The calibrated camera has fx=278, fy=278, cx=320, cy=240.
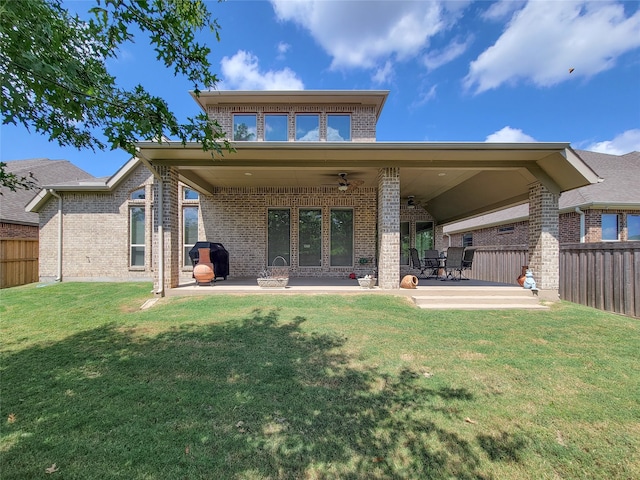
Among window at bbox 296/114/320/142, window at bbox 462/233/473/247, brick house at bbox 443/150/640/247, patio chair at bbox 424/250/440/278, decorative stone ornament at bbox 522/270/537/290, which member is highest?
window at bbox 296/114/320/142

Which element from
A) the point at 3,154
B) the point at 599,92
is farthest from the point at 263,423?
the point at 599,92

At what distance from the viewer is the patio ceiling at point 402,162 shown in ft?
20.4

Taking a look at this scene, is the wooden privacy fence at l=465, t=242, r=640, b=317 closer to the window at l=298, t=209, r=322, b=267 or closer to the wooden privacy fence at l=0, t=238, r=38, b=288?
the window at l=298, t=209, r=322, b=267

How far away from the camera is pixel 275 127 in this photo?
1080 centimetres

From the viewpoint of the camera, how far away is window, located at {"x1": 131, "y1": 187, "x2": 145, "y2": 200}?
11.2m

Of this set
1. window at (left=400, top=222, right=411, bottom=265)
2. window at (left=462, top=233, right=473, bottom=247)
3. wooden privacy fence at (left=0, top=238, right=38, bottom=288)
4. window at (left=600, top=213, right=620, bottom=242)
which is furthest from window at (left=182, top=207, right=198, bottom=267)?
window at (left=462, top=233, right=473, bottom=247)

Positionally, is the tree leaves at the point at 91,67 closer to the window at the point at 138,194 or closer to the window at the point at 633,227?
the window at the point at 138,194

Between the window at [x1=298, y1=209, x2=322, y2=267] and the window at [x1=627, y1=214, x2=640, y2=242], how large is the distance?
1210 centimetres

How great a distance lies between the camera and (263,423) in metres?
2.36

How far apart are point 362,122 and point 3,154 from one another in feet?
32.3

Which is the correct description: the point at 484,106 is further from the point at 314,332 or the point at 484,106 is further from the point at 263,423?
the point at 263,423

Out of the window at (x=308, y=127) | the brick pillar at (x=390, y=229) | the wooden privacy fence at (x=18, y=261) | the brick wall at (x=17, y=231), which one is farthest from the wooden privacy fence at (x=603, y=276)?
the brick wall at (x=17, y=231)

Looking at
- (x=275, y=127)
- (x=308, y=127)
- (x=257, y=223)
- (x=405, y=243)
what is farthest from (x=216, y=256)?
(x=405, y=243)

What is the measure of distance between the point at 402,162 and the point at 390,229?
169cm
